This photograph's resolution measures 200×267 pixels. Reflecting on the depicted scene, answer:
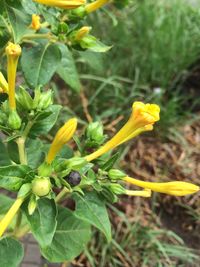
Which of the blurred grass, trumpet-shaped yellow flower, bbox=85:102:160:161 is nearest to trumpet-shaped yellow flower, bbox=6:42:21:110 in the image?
trumpet-shaped yellow flower, bbox=85:102:160:161

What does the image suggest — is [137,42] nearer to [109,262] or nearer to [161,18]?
[161,18]

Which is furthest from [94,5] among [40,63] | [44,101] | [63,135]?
Result: [63,135]

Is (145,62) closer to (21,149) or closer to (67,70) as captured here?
(67,70)

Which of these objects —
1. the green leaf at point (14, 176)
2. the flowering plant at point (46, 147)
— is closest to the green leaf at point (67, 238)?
the flowering plant at point (46, 147)

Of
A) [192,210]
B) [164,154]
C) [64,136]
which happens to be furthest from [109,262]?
[64,136]

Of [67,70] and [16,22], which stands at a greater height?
[16,22]

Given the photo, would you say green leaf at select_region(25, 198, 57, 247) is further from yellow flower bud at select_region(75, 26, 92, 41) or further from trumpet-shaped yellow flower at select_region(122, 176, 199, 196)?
yellow flower bud at select_region(75, 26, 92, 41)
